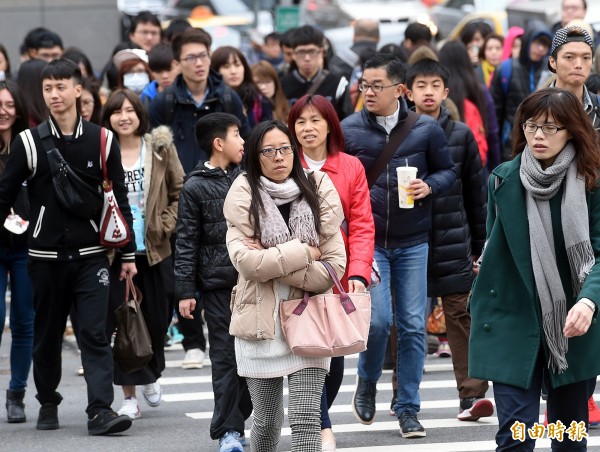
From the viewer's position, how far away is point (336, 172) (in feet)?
25.4

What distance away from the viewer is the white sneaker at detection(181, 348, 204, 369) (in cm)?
1133

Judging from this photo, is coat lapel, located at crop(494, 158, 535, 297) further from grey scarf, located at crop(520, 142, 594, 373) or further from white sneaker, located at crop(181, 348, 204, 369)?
white sneaker, located at crop(181, 348, 204, 369)

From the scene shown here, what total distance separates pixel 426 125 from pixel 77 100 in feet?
7.43

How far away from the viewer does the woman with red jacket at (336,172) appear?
758cm

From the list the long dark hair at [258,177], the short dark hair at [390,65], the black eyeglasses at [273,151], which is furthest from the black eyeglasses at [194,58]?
the black eyeglasses at [273,151]

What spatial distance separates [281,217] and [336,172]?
944 millimetres

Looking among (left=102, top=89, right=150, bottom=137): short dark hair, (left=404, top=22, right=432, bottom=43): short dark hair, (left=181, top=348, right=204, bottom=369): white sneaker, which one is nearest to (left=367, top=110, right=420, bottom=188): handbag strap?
(left=102, top=89, right=150, bottom=137): short dark hair

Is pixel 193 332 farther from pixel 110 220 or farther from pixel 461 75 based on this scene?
pixel 461 75

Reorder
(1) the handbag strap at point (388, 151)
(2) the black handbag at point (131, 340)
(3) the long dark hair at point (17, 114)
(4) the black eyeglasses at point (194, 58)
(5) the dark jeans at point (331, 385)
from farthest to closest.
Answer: (4) the black eyeglasses at point (194, 58)
(3) the long dark hair at point (17, 114)
(2) the black handbag at point (131, 340)
(1) the handbag strap at point (388, 151)
(5) the dark jeans at point (331, 385)

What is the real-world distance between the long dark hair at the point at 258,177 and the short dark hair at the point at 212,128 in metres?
1.19

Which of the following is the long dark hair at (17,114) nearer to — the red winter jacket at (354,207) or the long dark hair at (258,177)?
the red winter jacket at (354,207)

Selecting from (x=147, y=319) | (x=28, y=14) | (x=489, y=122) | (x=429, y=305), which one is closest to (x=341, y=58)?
(x=489, y=122)

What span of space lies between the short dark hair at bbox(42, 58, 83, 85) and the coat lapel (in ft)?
11.3

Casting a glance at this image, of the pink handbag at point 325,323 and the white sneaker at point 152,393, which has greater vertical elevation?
the pink handbag at point 325,323
